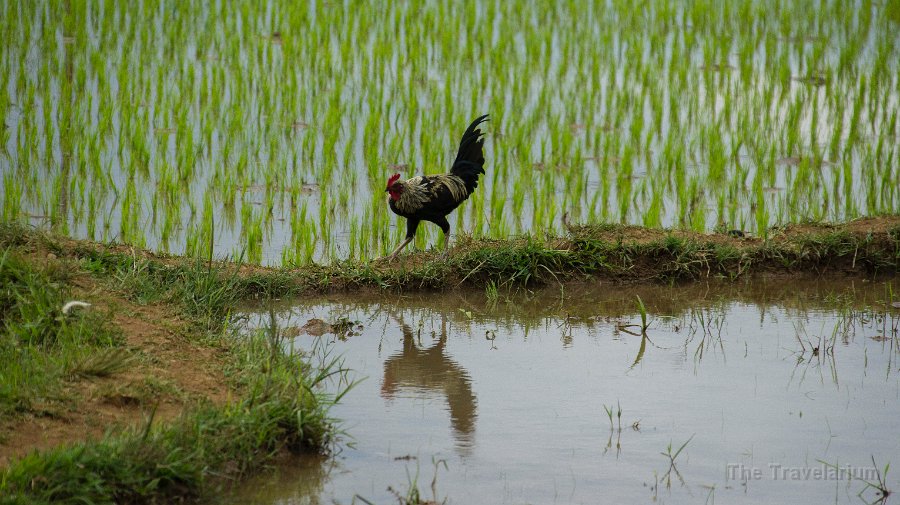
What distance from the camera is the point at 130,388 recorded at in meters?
3.66

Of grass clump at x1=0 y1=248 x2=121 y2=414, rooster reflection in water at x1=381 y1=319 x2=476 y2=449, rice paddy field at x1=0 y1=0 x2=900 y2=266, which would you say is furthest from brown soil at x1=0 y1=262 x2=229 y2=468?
rice paddy field at x1=0 y1=0 x2=900 y2=266

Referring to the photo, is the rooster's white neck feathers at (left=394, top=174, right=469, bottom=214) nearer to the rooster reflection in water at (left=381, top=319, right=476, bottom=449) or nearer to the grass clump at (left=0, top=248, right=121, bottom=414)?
the rooster reflection in water at (left=381, top=319, right=476, bottom=449)

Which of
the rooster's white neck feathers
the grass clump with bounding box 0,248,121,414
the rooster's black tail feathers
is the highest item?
the rooster's black tail feathers

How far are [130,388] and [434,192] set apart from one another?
8.38 ft

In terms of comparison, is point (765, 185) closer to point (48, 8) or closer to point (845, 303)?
point (845, 303)

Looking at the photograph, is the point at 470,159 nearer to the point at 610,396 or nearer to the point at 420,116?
the point at 420,116

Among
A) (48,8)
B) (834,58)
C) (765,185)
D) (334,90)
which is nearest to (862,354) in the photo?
(765,185)

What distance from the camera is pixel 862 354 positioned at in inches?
189

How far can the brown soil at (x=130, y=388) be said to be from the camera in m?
3.37

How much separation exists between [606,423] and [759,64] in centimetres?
660

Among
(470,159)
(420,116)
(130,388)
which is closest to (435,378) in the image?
(130,388)

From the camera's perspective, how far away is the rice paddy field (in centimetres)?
682

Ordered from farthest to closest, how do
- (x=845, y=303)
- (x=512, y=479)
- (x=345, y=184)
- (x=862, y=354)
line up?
(x=345, y=184)
(x=845, y=303)
(x=862, y=354)
(x=512, y=479)

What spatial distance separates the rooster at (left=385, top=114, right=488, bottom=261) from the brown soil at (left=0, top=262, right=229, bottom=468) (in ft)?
5.51
